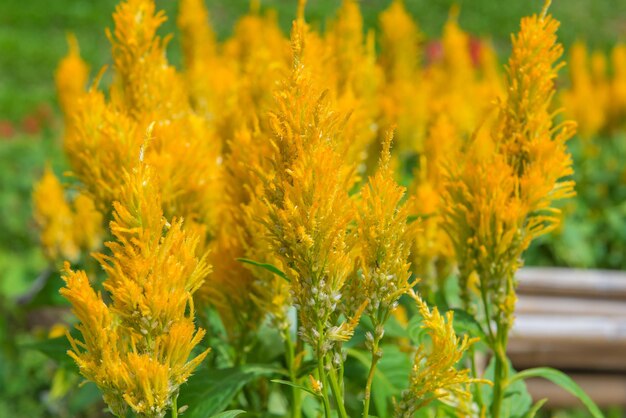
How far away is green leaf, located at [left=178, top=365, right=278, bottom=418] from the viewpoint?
59.7 inches

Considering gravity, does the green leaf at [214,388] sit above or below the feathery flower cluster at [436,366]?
below

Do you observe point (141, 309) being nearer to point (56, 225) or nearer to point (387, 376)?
point (387, 376)

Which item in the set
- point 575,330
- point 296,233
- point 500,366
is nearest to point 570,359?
point 575,330

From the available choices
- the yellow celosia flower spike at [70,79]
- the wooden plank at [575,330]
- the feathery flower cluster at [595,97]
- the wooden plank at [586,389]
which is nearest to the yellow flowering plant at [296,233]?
the yellow celosia flower spike at [70,79]

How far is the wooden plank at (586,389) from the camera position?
3.80 m

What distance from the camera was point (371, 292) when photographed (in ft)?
3.92

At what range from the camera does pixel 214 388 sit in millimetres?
1563

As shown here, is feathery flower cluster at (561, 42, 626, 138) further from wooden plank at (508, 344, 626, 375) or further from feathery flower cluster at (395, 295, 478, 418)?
feathery flower cluster at (395, 295, 478, 418)

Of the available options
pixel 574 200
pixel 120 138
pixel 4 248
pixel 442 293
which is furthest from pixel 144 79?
pixel 4 248

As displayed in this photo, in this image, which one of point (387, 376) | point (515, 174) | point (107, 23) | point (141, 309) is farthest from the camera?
point (107, 23)

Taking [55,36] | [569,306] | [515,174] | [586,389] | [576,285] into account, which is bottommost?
[586,389]

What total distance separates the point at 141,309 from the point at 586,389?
10.7 feet

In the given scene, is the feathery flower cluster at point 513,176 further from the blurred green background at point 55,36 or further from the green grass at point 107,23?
the green grass at point 107,23

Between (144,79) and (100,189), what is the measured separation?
0.33 m
